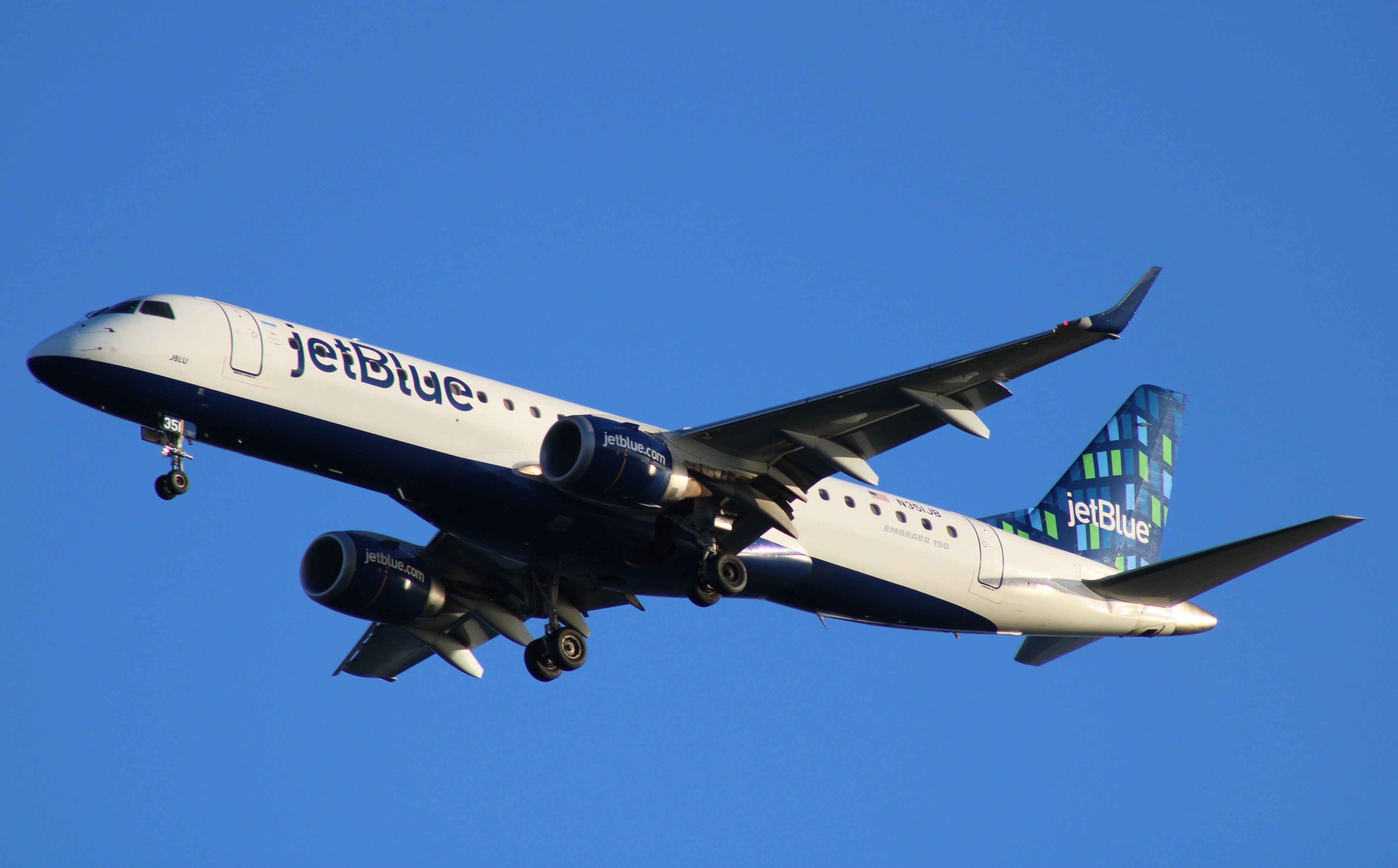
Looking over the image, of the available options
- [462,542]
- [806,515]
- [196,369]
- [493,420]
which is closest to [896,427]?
[806,515]

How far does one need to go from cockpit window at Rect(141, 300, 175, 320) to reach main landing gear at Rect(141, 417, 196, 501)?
1.69 meters

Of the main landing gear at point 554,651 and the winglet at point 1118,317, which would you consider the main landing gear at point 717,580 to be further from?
the winglet at point 1118,317

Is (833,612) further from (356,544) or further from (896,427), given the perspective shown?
(356,544)

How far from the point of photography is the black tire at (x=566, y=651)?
1149 inches

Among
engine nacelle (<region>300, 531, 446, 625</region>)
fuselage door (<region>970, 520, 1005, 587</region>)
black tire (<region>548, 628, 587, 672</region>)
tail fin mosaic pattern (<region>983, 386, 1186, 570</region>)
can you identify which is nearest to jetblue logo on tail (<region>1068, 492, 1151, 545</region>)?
tail fin mosaic pattern (<region>983, 386, 1186, 570</region>)

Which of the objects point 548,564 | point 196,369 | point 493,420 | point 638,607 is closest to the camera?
point 196,369

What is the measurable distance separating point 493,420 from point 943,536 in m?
9.42

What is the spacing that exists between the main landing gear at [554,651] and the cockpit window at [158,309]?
8605mm

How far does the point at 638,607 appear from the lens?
30656 mm

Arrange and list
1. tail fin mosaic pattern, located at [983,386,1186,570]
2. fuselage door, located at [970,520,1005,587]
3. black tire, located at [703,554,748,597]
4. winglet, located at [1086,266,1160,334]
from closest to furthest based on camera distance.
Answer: winglet, located at [1086,266,1160,334], black tire, located at [703,554,748,597], fuselage door, located at [970,520,1005,587], tail fin mosaic pattern, located at [983,386,1186,570]

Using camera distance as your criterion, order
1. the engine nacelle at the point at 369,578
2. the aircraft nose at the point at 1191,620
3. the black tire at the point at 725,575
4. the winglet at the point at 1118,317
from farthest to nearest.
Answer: the aircraft nose at the point at 1191,620, the engine nacelle at the point at 369,578, the black tire at the point at 725,575, the winglet at the point at 1118,317

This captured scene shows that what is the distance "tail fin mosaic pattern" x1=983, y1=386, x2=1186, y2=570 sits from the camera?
109 ft

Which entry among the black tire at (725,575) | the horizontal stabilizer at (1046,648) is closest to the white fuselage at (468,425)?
the horizontal stabilizer at (1046,648)

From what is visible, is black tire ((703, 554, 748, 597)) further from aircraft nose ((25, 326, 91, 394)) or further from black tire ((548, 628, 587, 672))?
aircraft nose ((25, 326, 91, 394))
